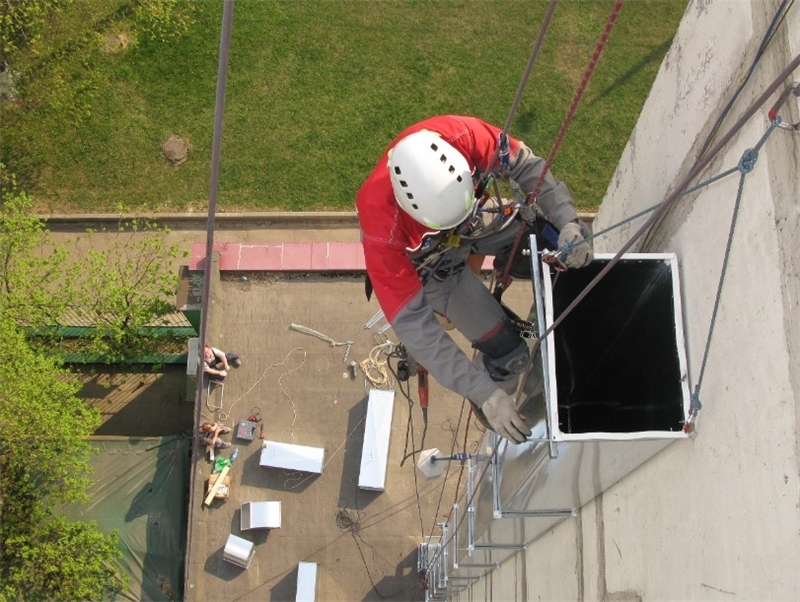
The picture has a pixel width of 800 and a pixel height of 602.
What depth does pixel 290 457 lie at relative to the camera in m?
9.06

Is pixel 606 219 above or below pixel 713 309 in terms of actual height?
above

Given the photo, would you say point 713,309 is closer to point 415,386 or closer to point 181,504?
point 415,386

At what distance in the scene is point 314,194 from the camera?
1172 cm

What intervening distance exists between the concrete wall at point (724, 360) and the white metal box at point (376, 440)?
5.08 metres

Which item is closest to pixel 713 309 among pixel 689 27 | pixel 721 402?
pixel 721 402

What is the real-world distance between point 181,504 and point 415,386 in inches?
128

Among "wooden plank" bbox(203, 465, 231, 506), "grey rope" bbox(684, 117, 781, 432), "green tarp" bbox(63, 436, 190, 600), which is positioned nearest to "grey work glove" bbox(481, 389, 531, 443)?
"grey rope" bbox(684, 117, 781, 432)

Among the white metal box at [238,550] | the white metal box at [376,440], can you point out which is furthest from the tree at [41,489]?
the white metal box at [376,440]

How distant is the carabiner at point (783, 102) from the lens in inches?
95.0

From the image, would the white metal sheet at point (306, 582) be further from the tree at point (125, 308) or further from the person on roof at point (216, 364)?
the tree at point (125, 308)

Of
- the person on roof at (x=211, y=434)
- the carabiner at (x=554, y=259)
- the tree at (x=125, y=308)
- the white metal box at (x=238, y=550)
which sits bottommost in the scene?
the white metal box at (x=238, y=550)

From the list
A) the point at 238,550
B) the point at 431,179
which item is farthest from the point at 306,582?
the point at 431,179

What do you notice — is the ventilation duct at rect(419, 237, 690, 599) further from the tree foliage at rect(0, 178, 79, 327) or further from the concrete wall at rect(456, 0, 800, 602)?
the tree foliage at rect(0, 178, 79, 327)

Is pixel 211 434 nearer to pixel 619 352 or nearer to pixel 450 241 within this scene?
pixel 450 241
